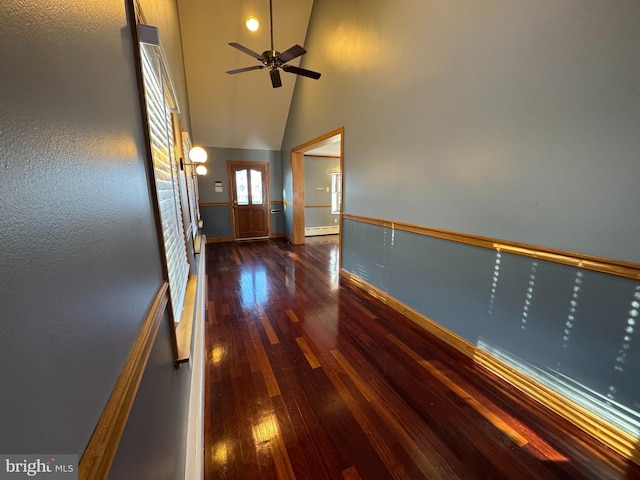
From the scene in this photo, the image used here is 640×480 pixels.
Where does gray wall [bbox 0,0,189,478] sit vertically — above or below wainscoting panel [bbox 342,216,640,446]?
above

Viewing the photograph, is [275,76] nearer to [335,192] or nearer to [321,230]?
[335,192]

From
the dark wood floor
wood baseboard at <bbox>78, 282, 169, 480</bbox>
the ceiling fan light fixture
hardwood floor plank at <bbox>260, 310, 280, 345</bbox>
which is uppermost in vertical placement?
the ceiling fan light fixture

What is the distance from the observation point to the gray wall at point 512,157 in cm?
136

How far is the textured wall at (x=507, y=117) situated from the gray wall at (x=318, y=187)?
12.1ft

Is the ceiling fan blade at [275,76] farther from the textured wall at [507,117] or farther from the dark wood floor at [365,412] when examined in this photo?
the dark wood floor at [365,412]

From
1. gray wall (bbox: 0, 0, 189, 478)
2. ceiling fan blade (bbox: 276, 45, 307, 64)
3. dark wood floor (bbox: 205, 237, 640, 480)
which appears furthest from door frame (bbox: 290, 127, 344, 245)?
gray wall (bbox: 0, 0, 189, 478)

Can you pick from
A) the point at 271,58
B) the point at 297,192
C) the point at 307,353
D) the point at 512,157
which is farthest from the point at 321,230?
the point at 512,157

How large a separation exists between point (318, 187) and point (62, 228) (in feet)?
22.2

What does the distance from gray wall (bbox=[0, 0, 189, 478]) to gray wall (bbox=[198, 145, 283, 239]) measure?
6036mm

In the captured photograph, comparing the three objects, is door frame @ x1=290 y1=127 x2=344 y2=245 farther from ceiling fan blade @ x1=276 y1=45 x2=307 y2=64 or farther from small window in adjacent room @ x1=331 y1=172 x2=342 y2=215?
ceiling fan blade @ x1=276 y1=45 x2=307 y2=64

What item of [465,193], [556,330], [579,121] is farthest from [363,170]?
[556,330]

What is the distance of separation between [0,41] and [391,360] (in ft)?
7.69

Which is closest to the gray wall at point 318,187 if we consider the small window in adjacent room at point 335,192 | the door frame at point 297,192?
the small window in adjacent room at point 335,192

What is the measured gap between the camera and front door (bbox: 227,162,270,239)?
6.63 meters
